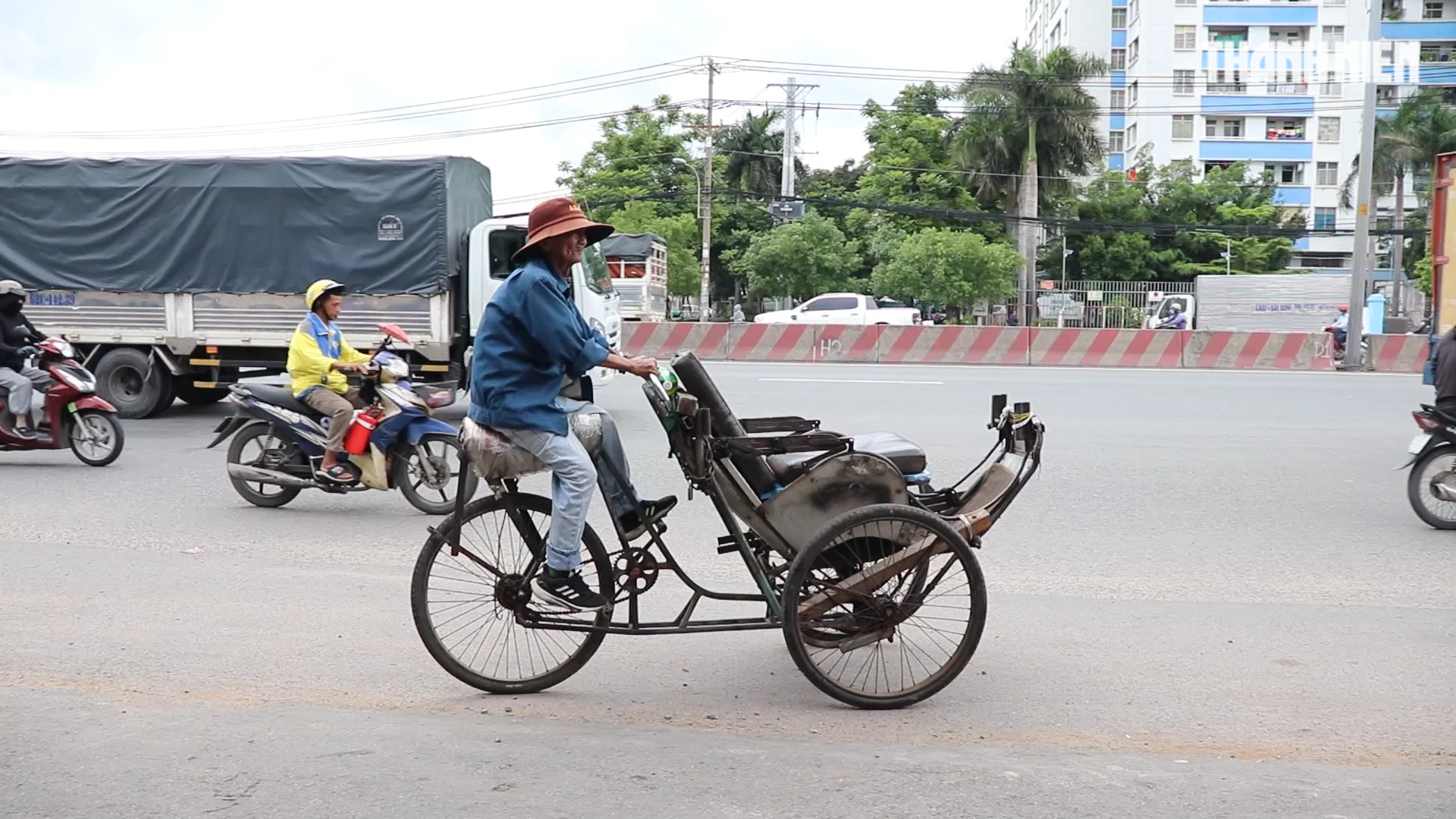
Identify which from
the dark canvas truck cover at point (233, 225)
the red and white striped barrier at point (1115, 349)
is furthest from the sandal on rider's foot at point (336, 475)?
the red and white striped barrier at point (1115, 349)

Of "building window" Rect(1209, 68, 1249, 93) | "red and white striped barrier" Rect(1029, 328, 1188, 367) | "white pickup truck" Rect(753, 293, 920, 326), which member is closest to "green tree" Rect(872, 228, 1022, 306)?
"white pickup truck" Rect(753, 293, 920, 326)

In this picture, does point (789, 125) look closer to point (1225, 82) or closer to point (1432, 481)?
point (1225, 82)

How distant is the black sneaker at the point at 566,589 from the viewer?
4.34 metres

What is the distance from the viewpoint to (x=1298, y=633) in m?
5.39

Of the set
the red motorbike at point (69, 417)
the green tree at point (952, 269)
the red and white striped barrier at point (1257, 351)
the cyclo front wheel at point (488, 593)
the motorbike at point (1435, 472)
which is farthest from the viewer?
the green tree at point (952, 269)

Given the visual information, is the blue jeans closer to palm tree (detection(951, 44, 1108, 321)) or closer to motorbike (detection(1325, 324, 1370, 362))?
motorbike (detection(1325, 324, 1370, 362))

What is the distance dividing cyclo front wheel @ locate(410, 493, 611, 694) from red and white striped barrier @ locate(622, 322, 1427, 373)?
18682mm

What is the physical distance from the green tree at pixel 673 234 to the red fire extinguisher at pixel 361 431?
1536 inches

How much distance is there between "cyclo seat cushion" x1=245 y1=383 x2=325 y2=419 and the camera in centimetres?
829

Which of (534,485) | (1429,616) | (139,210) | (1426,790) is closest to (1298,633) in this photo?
(1429,616)

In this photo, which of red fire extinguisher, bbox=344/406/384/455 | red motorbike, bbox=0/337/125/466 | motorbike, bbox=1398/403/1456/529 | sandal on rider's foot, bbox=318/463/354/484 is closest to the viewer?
motorbike, bbox=1398/403/1456/529

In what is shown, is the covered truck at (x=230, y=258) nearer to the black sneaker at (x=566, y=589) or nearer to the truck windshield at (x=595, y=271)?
the truck windshield at (x=595, y=271)

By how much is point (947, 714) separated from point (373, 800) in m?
1.94

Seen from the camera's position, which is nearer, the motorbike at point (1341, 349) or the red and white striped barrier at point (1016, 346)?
the red and white striped barrier at point (1016, 346)
